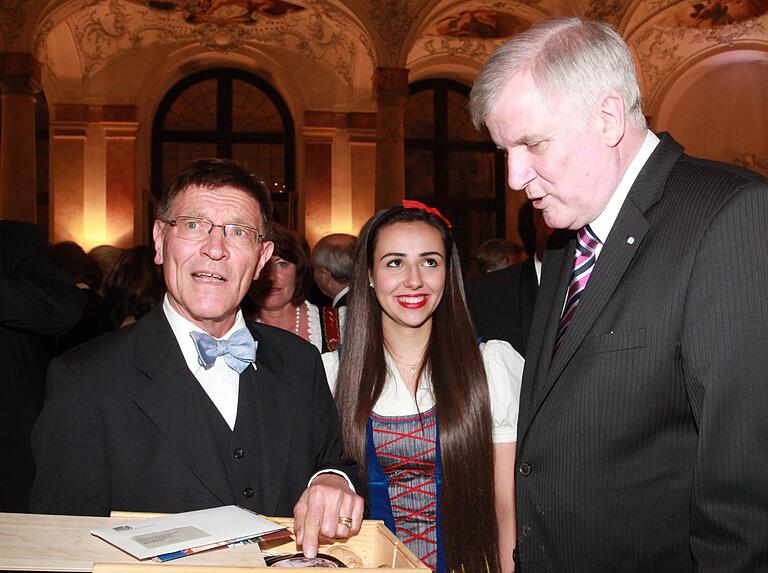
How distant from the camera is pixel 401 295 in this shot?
10.7ft

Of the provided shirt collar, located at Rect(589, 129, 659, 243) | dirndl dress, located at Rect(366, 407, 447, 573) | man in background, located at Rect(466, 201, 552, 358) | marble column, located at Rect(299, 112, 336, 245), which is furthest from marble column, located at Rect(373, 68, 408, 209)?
shirt collar, located at Rect(589, 129, 659, 243)

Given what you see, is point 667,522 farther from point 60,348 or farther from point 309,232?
point 309,232

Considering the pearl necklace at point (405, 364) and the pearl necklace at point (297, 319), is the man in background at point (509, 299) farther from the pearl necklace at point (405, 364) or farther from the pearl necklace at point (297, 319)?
the pearl necklace at point (297, 319)

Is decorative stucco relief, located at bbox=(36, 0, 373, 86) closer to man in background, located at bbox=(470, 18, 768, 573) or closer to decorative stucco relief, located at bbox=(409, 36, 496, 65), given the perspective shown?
decorative stucco relief, located at bbox=(409, 36, 496, 65)

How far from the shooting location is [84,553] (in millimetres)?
1373

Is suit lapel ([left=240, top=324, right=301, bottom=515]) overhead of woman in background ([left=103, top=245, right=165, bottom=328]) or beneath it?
beneath

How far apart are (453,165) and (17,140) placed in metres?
9.96

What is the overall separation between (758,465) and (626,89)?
0.99 m

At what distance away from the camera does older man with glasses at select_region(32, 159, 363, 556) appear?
212cm

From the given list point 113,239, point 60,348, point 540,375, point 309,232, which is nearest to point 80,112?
point 113,239

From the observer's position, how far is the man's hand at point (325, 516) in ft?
5.59

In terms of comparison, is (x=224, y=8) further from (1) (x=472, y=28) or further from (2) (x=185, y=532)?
(2) (x=185, y=532)

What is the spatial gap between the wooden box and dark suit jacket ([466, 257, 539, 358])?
7.42ft

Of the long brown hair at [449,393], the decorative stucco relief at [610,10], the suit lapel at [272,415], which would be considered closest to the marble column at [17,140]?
the decorative stucco relief at [610,10]
